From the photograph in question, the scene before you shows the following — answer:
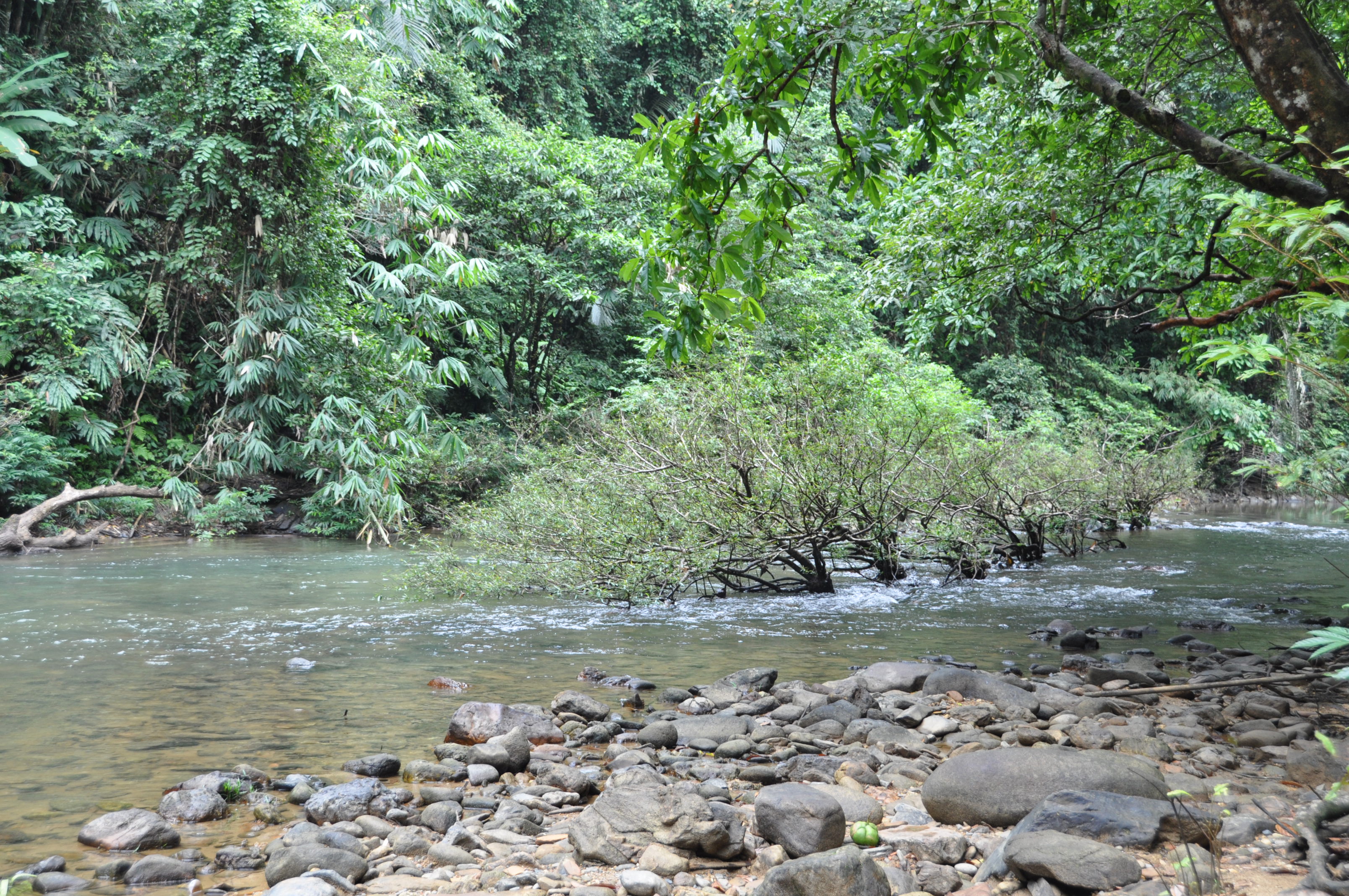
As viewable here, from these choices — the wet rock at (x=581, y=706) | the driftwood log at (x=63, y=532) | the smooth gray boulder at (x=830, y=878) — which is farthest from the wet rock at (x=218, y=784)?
the driftwood log at (x=63, y=532)

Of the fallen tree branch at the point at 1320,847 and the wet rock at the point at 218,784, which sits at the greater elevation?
the fallen tree branch at the point at 1320,847

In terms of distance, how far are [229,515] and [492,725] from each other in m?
12.0

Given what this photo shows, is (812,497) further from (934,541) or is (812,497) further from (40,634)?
(40,634)

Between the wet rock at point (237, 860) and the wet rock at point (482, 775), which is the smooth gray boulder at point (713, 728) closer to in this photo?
the wet rock at point (482, 775)

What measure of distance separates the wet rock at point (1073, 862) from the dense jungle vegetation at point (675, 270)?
1.34 meters

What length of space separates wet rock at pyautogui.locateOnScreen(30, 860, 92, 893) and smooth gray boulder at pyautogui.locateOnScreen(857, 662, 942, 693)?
388cm

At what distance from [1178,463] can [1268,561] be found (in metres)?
4.16

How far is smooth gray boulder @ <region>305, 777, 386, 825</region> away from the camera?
3289 mm

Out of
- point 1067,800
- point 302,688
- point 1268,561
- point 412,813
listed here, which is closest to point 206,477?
point 302,688

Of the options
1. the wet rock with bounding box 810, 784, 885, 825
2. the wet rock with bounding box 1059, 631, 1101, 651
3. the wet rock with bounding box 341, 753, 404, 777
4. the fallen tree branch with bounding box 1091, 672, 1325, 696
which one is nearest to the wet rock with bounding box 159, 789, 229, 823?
the wet rock with bounding box 341, 753, 404, 777

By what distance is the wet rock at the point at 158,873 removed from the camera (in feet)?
9.14

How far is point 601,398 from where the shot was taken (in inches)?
774

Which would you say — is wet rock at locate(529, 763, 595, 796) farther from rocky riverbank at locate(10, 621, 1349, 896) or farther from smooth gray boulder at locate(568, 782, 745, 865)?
smooth gray boulder at locate(568, 782, 745, 865)

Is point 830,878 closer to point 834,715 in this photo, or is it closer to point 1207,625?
point 834,715
